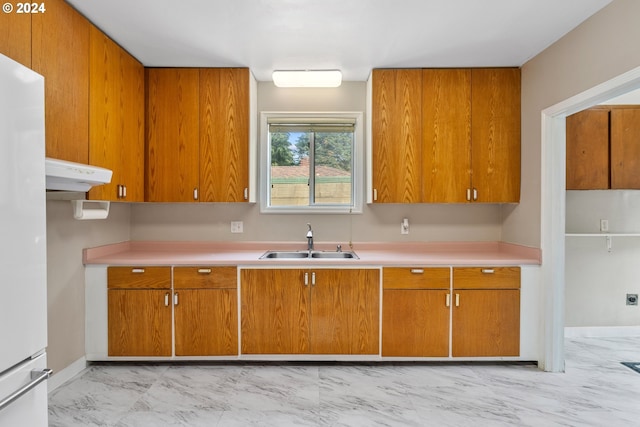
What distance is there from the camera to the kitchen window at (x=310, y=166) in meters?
3.51

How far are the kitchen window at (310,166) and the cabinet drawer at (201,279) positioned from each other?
3.07ft

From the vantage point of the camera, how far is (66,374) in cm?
256

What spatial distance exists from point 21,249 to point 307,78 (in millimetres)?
2483

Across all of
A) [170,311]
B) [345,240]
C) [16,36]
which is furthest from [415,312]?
[16,36]

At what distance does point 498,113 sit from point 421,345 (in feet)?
6.84

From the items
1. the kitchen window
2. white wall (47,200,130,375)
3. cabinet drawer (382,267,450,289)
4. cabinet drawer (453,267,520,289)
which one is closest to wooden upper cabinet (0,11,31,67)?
white wall (47,200,130,375)

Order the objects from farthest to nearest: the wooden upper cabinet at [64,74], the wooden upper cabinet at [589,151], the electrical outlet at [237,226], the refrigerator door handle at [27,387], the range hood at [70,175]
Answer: the electrical outlet at [237,226] → the wooden upper cabinet at [589,151] → the wooden upper cabinet at [64,74] → the range hood at [70,175] → the refrigerator door handle at [27,387]

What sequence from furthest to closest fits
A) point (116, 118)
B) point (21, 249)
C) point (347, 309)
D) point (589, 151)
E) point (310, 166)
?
point (310, 166) < point (589, 151) < point (347, 309) < point (116, 118) < point (21, 249)

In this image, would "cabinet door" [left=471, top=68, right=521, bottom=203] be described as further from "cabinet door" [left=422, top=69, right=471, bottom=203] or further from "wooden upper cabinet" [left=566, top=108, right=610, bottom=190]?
"wooden upper cabinet" [left=566, top=108, right=610, bottom=190]

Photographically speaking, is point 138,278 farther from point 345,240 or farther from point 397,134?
point 397,134

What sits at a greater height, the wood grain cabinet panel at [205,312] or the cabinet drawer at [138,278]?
the cabinet drawer at [138,278]

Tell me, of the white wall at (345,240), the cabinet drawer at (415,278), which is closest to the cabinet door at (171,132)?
the white wall at (345,240)

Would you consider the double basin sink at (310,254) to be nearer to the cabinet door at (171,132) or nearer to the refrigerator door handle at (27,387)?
the cabinet door at (171,132)

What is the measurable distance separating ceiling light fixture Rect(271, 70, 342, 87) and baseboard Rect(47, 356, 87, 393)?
273cm
